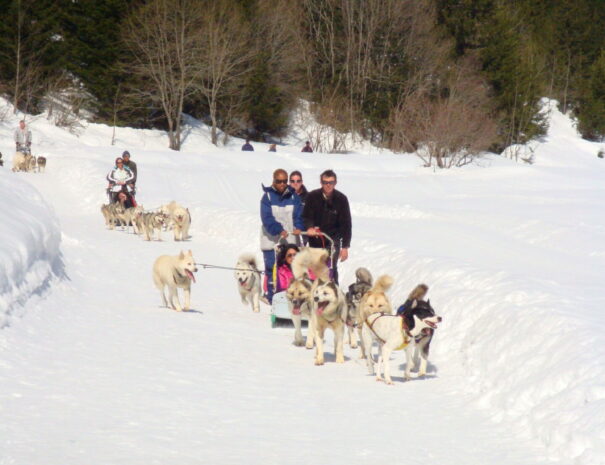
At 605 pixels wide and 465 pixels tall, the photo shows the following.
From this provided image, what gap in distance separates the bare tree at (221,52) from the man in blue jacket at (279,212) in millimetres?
→ 33797

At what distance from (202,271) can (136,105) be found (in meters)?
31.8

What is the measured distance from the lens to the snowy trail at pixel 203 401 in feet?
13.9

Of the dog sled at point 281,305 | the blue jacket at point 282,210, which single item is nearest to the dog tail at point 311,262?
the dog sled at point 281,305

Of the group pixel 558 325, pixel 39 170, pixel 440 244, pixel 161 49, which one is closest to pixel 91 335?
pixel 558 325

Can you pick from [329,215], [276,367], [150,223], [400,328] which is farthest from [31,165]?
[400,328]

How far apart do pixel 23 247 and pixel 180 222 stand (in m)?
8.37

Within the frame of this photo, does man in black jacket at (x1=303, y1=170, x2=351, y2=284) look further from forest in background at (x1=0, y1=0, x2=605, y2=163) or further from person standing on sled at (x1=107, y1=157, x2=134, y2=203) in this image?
forest in background at (x1=0, y1=0, x2=605, y2=163)

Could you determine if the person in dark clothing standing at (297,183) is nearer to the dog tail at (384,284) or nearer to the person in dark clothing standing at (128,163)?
the dog tail at (384,284)

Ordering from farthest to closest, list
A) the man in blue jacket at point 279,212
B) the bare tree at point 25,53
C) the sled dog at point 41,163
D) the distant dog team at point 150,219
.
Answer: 1. the bare tree at point 25,53
2. the sled dog at point 41,163
3. the distant dog team at point 150,219
4. the man in blue jacket at point 279,212

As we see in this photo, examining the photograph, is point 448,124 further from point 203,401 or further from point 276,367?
point 203,401

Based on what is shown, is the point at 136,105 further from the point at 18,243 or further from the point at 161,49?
the point at 18,243

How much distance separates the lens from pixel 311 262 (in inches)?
312

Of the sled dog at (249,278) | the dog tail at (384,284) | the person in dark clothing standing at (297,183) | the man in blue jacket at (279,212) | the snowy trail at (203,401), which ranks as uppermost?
the person in dark clothing standing at (297,183)

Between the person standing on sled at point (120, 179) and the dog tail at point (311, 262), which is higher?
the person standing on sled at point (120, 179)
